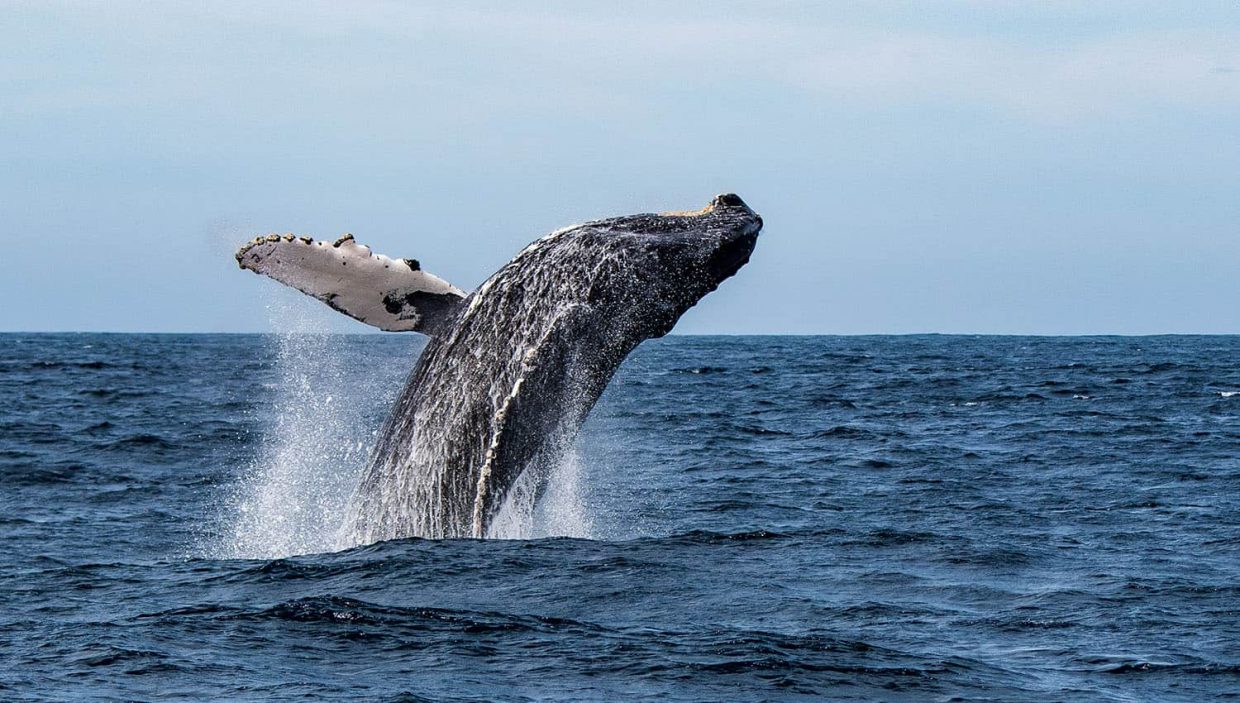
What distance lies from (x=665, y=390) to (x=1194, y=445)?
64.8ft

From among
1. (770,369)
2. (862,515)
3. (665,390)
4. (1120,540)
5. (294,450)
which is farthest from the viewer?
(770,369)

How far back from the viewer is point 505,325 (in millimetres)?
8781

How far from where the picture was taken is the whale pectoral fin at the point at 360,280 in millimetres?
8984

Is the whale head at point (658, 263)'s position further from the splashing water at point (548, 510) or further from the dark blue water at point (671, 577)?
the dark blue water at point (671, 577)

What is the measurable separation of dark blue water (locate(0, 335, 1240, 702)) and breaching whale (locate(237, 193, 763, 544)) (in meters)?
0.47

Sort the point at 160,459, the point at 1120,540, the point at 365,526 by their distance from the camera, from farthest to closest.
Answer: the point at 160,459
the point at 1120,540
the point at 365,526

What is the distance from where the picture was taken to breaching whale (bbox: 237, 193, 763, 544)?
28.5 ft

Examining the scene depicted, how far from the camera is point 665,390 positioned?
39.2m

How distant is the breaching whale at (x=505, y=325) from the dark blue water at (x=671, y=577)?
1.54ft

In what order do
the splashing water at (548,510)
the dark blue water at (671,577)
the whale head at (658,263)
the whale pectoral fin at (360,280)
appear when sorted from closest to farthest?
the dark blue water at (671,577) → the whale head at (658,263) → the whale pectoral fin at (360,280) → the splashing water at (548,510)

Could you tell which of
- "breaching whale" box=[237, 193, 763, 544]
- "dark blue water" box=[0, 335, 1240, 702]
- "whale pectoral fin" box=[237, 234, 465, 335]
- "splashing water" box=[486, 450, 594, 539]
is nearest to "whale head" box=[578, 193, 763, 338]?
"breaching whale" box=[237, 193, 763, 544]

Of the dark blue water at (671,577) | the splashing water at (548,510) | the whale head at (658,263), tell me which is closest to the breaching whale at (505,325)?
the whale head at (658,263)

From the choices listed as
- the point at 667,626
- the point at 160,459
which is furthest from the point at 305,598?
the point at 160,459

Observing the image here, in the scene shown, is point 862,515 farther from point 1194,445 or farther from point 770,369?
→ point 770,369
